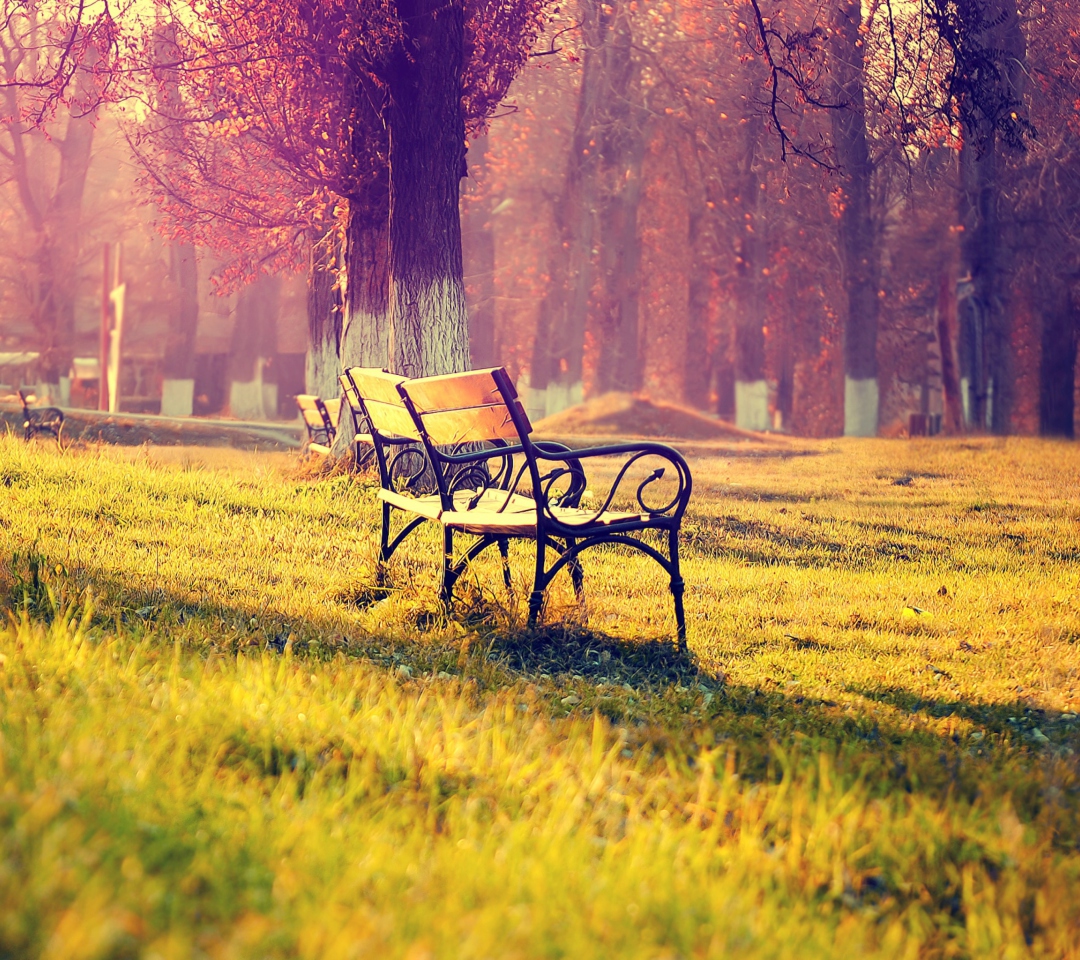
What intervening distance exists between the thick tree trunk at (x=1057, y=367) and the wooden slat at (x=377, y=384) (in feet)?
67.8

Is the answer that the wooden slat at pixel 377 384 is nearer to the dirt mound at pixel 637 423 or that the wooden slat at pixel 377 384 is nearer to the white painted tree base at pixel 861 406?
the dirt mound at pixel 637 423

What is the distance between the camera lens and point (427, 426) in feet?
18.4

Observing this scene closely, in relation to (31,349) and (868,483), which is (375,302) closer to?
(868,483)

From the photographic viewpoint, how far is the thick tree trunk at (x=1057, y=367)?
2394cm

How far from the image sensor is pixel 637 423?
81.4 ft

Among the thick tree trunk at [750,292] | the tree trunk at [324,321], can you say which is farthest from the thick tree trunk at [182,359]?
the tree trunk at [324,321]

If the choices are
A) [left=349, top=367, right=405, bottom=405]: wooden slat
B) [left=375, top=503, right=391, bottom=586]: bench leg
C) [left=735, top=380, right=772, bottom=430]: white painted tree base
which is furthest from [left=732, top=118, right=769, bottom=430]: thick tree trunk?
[left=375, top=503, right=391, bottom=586]: bench leg

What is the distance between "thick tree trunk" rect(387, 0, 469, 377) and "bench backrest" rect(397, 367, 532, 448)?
5117 millimetres

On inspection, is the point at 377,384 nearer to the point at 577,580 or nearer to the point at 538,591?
the point at 577,580

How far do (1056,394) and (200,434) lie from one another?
16.8 m

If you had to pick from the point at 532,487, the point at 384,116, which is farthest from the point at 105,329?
the point at 532,487

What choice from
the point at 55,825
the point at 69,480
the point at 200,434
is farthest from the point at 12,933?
the point at 200,434

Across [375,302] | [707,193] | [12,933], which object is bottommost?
[12,933]

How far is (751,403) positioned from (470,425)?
26.1 m
